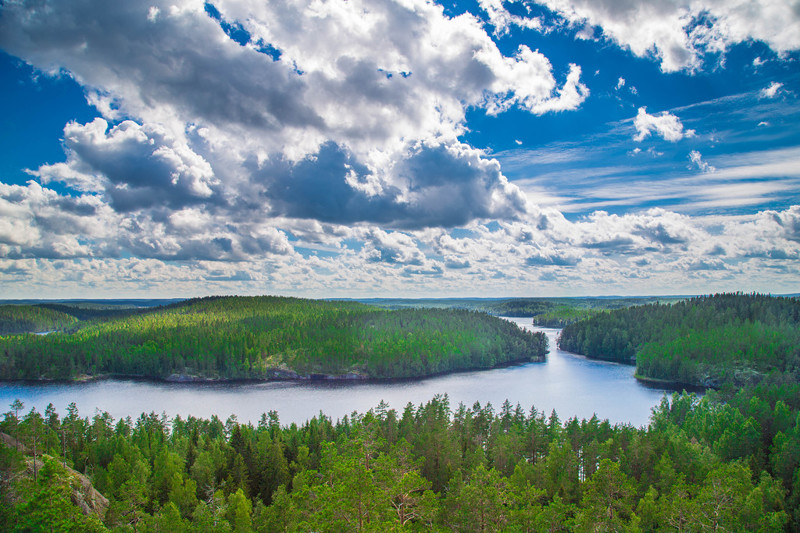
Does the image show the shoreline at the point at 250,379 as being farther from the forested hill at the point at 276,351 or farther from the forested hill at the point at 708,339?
the forested hill at the point at 708,339

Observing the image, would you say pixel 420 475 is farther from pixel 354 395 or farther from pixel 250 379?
pixel 250 379

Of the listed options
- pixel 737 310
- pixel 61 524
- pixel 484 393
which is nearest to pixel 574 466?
pixel 61 524

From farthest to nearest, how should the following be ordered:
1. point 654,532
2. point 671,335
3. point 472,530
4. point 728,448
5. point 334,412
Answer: point 671,335
point 334,412
point 728,448
point 654,532
point 472,530

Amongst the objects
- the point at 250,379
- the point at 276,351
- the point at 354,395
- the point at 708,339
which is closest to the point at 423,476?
the point at 354,395

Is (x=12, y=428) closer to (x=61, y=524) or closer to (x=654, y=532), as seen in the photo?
(x=61, y=524)

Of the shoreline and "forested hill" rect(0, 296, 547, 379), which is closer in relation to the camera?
the shoreline

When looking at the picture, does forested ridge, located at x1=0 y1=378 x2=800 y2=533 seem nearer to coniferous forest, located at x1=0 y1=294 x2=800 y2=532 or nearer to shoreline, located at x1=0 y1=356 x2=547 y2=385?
coniferous forest, located at x1=0 y1=294 x2=800 y2=532

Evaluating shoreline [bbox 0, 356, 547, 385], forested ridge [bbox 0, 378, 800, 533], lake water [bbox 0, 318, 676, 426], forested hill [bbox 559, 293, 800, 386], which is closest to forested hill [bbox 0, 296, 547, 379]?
shoreline [bbox 0, 356, 547, 385]
